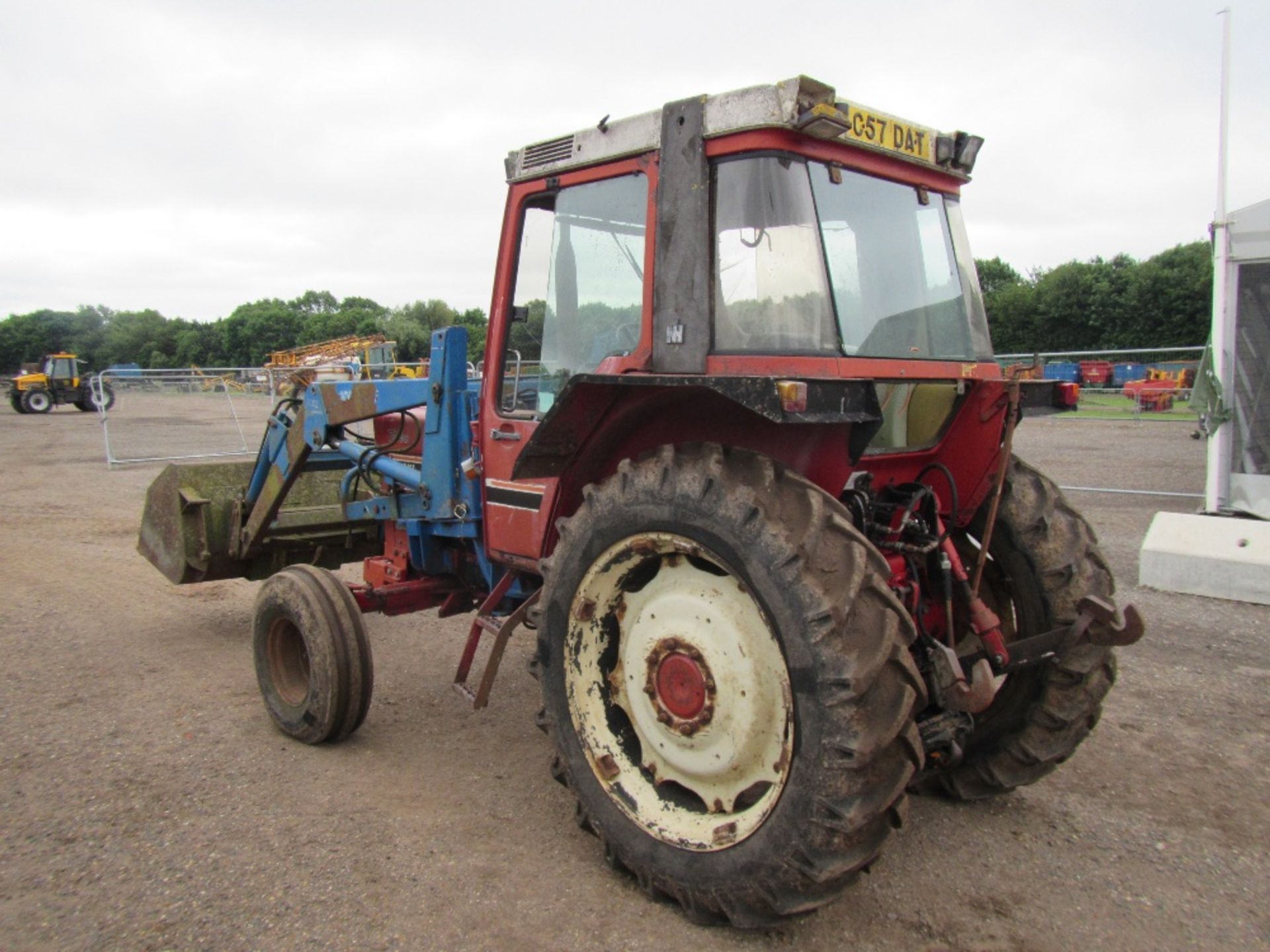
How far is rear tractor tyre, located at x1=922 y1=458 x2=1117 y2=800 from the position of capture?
338 cm

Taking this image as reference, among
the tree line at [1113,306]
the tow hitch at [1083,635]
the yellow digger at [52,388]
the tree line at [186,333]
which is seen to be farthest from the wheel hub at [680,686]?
the tree line at [186,333]

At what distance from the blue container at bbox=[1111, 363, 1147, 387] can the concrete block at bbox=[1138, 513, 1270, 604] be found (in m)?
20.6

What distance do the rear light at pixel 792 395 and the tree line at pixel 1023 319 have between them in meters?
3.87

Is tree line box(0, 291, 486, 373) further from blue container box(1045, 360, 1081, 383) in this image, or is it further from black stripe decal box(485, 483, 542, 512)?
black stripe decal box(485, 483, 542, 512)

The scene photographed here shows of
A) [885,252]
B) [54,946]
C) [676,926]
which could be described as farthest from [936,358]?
[54,946]

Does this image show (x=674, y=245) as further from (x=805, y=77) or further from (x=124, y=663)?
(x=124, y=663)

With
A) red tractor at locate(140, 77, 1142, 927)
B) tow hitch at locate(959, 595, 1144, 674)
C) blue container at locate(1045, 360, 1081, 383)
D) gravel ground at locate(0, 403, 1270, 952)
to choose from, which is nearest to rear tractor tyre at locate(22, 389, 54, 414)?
gravel ground at locate(0, 403, 1270, 952)

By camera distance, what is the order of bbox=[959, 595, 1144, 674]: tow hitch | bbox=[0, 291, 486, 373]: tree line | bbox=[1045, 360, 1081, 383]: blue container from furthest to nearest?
bbox=[0, 291, 486, 373]: tree line < bbox=[1045, 360, 1081, 383]: blue container < bbox=[959, 595, 1144, 674]: tow hitch

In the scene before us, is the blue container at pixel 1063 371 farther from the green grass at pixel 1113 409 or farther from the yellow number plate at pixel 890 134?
the yellow number plate at pixel 890 134

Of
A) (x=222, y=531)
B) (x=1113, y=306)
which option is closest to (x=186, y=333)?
(x=1113, y=306)

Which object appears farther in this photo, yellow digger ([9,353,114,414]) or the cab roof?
yellow digger ([9,353,114,414])

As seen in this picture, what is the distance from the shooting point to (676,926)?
2811mm

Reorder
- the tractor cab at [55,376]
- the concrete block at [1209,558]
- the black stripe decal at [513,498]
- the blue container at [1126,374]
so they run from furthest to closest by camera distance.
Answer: the tractor cab at [55,376], the blue container at [1126,374], the concrete block at [1209,558], the black stripe decal at [513,498]

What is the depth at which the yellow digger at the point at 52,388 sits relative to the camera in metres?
31.2
